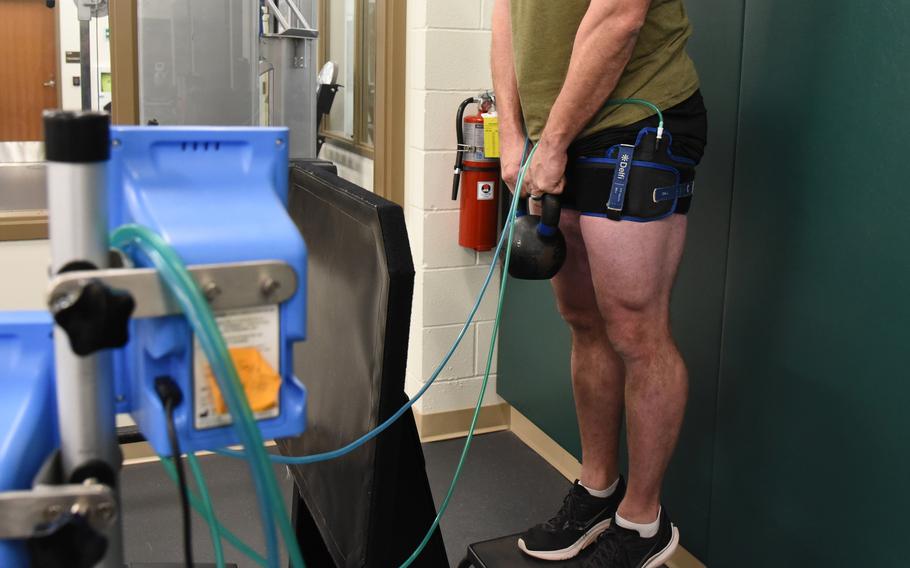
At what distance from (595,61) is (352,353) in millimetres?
848

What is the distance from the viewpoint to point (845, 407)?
1.56 metres

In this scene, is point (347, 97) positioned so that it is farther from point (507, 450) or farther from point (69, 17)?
point (69, 17)

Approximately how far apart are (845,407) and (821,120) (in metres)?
0.50

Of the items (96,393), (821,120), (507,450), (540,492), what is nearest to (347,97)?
(507,450)

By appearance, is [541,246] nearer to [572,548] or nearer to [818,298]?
[818,298]

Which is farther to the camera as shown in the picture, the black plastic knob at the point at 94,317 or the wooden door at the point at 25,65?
the wooden door at the point at 25,65

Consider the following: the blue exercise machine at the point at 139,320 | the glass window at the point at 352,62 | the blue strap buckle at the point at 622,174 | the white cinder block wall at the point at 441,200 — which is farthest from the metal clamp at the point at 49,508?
the glass window at the point at 352,62

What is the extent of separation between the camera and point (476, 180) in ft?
8.80

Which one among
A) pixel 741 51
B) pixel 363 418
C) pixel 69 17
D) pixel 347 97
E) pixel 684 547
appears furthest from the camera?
pixel 69 17

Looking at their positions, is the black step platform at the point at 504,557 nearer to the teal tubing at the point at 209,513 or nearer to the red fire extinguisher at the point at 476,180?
the red fire extinguisher at the point at 476,180

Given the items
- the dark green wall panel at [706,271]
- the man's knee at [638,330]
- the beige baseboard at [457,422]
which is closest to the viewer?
the man's knee at [638,330]

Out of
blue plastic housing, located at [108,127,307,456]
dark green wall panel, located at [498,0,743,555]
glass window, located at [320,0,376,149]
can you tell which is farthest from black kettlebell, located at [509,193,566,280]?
glass window, located at [320,0,376,149]

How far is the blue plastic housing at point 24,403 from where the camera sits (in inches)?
19.6

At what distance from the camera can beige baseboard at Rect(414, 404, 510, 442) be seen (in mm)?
2917
